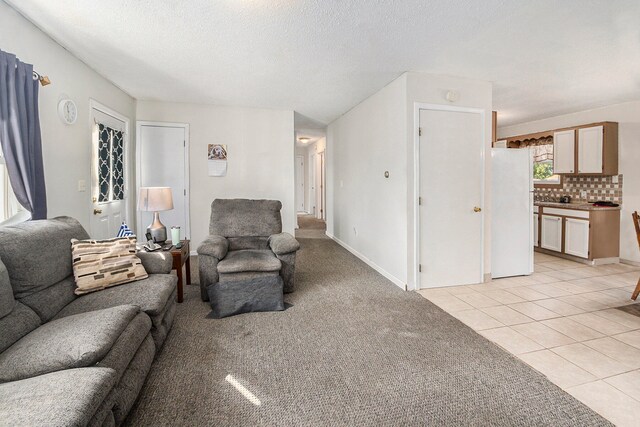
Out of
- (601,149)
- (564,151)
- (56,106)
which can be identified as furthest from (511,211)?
(56,106)

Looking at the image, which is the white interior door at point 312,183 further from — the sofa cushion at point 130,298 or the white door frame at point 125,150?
the sofa cushion at point 130,298

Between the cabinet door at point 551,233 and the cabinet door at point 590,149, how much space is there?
86 cm

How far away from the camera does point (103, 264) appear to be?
89.1 inches

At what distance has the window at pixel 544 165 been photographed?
19.8 ft

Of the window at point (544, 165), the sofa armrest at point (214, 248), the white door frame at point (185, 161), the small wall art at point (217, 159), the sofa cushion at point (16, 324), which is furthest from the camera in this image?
the window at point (544, 165)

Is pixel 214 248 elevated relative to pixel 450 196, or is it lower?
lower

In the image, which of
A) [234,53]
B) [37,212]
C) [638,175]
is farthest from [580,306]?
[37,212]

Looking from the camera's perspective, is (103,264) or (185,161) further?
(185,161)

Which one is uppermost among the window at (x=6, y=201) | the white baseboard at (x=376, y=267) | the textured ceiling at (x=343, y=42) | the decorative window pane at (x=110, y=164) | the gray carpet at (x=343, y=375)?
the textured ceiling at (x=343, y=42)

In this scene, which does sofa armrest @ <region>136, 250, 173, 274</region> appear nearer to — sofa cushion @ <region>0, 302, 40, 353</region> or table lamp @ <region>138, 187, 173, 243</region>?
table lamp @ <region>138, 187, 173, 243</region>

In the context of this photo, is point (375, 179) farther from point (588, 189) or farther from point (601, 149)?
point (588, 189)

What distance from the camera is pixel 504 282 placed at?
397 cm

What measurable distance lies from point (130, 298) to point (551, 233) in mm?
5920

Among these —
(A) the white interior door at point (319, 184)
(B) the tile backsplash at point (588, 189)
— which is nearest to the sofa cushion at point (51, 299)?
(B) the tile backsplash at point (588, 189)
